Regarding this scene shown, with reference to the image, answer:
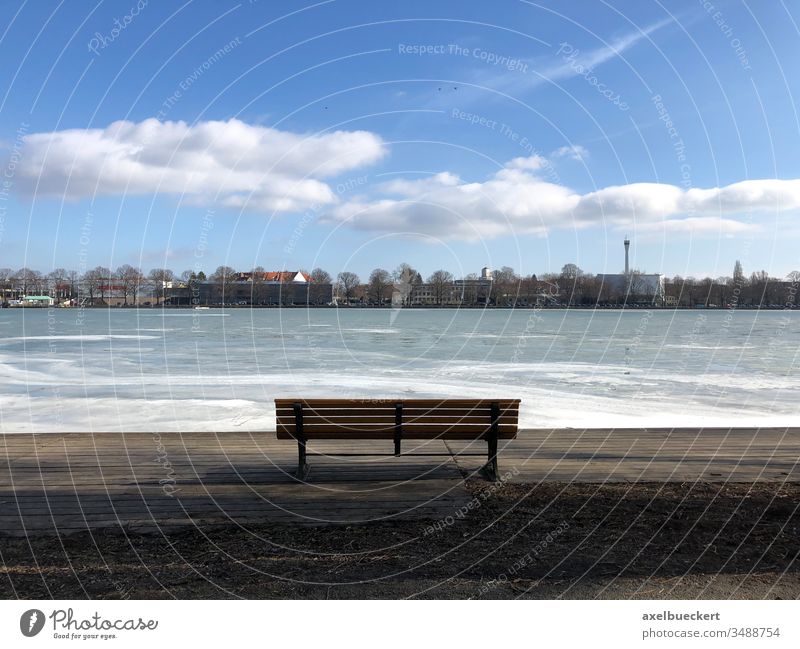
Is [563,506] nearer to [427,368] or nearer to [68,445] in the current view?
[68,445]

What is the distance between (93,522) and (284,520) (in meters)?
1.29

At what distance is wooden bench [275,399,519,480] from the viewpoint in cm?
582

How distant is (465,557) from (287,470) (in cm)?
256

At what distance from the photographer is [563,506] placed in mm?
5023

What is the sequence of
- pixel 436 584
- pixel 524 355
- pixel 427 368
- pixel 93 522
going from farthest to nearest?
pixel 524 355, pixel 427 368, pixel 93 522, pixel 436 584

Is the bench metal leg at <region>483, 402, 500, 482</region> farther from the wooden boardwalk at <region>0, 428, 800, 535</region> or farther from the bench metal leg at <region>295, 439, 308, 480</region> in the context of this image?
the bench metal leg at <region>295, 439, 308, 480</region>

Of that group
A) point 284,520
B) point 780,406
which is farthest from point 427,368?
point 284,520

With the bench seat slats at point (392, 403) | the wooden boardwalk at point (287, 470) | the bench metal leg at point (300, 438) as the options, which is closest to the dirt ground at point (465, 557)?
the wooden boardwalk at point (287, 470)

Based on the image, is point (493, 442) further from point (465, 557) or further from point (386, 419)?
point (465, 557)

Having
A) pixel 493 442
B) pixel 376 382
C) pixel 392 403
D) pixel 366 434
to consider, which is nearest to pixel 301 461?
pixel 366 434

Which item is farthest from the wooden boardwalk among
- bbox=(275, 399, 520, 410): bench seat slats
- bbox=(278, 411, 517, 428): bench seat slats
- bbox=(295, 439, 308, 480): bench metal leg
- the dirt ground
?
bbox=(275, 399, 520, 410): bench seat slats

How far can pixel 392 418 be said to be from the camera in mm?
5891

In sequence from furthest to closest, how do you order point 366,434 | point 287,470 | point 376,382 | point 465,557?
point 376,382, point 287,470, point 366,434, point 465,557

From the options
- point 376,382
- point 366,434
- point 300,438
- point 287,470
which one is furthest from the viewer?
point 376,382
